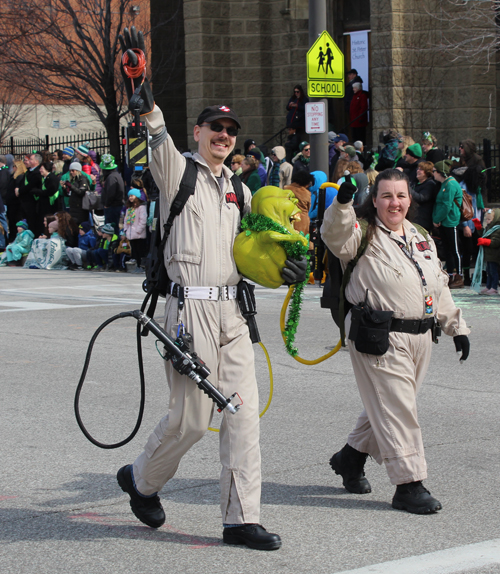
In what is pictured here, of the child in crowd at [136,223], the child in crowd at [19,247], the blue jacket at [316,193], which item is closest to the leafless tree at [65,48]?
the child in crowd at [19,247]

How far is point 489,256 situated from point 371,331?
347 inches

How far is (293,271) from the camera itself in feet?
14.7

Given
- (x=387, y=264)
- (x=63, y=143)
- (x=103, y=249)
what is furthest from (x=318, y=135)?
(x=63, y=143)

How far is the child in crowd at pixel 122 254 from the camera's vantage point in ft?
58.2

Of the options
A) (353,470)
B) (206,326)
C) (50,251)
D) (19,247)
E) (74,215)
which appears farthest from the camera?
(19,247)

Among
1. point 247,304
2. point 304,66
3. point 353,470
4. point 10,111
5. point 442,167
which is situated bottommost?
point 353,470

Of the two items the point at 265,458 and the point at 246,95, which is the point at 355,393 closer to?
the point at 265,458

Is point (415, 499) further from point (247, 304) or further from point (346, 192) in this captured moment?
point (346, 192)

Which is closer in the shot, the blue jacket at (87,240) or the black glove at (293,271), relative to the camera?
the black glove at (293,271)

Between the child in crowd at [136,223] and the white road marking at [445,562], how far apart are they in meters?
13.1

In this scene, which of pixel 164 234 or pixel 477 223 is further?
pixel 477 223

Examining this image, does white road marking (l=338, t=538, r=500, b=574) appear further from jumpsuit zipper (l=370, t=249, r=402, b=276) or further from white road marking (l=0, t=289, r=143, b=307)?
white road marking (l=0, t=289, r=143, b=307)

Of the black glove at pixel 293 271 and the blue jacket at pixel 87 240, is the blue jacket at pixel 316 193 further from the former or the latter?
the black glove at pixel 293 271

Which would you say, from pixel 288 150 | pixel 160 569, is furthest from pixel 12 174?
pixel 160 569
